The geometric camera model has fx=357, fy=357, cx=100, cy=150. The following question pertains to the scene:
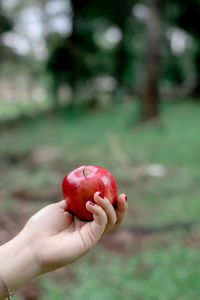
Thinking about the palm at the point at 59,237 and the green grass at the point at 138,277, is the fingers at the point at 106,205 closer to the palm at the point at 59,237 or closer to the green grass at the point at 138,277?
the palm at the point at 59,237

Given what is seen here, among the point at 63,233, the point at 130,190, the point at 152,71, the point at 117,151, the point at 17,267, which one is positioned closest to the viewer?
the point at 17,267

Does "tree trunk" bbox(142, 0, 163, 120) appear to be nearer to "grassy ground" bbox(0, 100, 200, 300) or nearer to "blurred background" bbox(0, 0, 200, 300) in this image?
"blurred background" bbox(0, 0, 200, 300)

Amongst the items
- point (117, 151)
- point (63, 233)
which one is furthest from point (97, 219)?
point (117, 151)

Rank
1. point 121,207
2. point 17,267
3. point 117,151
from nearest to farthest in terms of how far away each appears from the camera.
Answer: point 17,267 < point 121,207 < point 117,151

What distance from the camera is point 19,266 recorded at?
67.8 inches

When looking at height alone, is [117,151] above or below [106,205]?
below

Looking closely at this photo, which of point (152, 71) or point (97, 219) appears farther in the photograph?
point (152, 71)

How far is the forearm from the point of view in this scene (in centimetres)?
170

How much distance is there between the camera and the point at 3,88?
4859 cm

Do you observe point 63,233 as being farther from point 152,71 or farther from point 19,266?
point 152,71

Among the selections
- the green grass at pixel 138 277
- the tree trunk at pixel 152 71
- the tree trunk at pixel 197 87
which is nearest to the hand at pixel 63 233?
the green grass at pixel 138 277

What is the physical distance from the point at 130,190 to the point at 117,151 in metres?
2.85

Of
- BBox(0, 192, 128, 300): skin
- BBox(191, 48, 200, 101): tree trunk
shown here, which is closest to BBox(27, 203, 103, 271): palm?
BBox(0, 192, 128, 300): skin

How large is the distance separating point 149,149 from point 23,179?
3.40 metres
